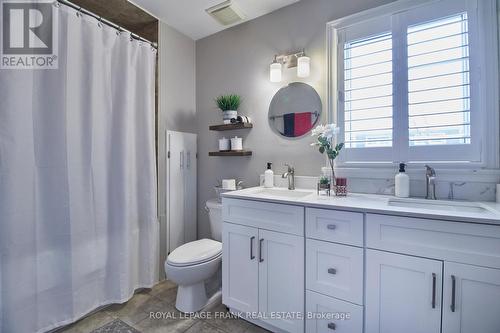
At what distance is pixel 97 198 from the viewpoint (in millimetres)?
1599

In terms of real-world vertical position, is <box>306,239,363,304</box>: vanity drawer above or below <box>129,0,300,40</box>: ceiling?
below

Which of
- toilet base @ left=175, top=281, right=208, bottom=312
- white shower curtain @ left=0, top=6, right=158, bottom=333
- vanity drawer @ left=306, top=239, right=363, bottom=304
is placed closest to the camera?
vanity drawer @ left=306, top=239, right=363, bottom=304

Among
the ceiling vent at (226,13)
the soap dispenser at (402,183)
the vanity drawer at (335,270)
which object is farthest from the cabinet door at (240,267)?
the ceiling vent at (226,13)

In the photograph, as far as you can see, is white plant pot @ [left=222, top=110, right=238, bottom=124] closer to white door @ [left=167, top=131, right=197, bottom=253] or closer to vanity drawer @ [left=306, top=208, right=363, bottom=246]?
white door @ [left=167, top=131, right=197, bottom=253]

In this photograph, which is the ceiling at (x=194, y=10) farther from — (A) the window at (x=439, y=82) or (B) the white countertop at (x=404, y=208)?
(B) the white countertop at (x=404, y=208)

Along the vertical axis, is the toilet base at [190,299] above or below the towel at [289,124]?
below

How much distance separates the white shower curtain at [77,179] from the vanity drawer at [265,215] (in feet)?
2.57

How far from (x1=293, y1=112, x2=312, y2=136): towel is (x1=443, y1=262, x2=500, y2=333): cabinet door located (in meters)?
1.18

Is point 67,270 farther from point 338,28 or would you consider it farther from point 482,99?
point 482,99

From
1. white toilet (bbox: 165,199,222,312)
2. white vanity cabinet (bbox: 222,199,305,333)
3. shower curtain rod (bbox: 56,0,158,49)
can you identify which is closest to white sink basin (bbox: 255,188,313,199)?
white vanity cabinet (bbox: 222,199,305,333)

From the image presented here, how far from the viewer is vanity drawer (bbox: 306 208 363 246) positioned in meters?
1.15

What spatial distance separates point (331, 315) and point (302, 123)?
1.31 metres

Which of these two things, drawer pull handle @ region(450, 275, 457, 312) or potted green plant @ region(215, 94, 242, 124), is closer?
drawer pull handle @ region(450, 275, 457, 312)

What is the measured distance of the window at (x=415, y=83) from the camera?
1295mm
